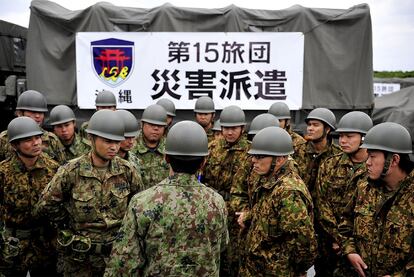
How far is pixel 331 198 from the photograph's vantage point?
173 inches

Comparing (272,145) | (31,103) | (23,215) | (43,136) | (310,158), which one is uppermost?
(31,103)

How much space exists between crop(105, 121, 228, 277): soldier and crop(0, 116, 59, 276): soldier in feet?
6.02

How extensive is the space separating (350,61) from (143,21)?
3.36 meters

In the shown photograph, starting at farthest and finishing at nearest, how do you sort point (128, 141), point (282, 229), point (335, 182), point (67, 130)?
point (67, 130) → point (128, 141) → point (335, 182) → point (282, 229)

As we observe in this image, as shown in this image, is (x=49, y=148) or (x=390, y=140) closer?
(x=390, y=140)

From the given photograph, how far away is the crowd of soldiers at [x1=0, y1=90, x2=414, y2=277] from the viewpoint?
2568mm

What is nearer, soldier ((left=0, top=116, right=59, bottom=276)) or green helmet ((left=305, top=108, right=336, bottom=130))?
soldier ((left=0, top=116, right=59, bottom=276))

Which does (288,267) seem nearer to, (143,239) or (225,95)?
(143,239)

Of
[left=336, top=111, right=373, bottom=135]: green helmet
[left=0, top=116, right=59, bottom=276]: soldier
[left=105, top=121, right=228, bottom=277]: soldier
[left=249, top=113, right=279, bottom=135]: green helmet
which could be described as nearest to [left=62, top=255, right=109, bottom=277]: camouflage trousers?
[left=0, top=116, right=59, bottom=276]: soldier

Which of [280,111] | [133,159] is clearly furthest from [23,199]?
[280,111]

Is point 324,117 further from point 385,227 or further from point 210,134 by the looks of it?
point 385,227

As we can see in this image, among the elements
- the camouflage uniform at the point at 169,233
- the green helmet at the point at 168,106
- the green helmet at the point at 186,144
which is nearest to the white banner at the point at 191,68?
the green helmet at the point at 168,106

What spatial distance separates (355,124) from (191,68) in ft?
10.7

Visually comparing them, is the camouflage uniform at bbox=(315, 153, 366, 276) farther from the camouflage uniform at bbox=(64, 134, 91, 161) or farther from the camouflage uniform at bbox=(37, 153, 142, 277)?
the camouflage uniform at bbox=(64, 134, 91, 161)
